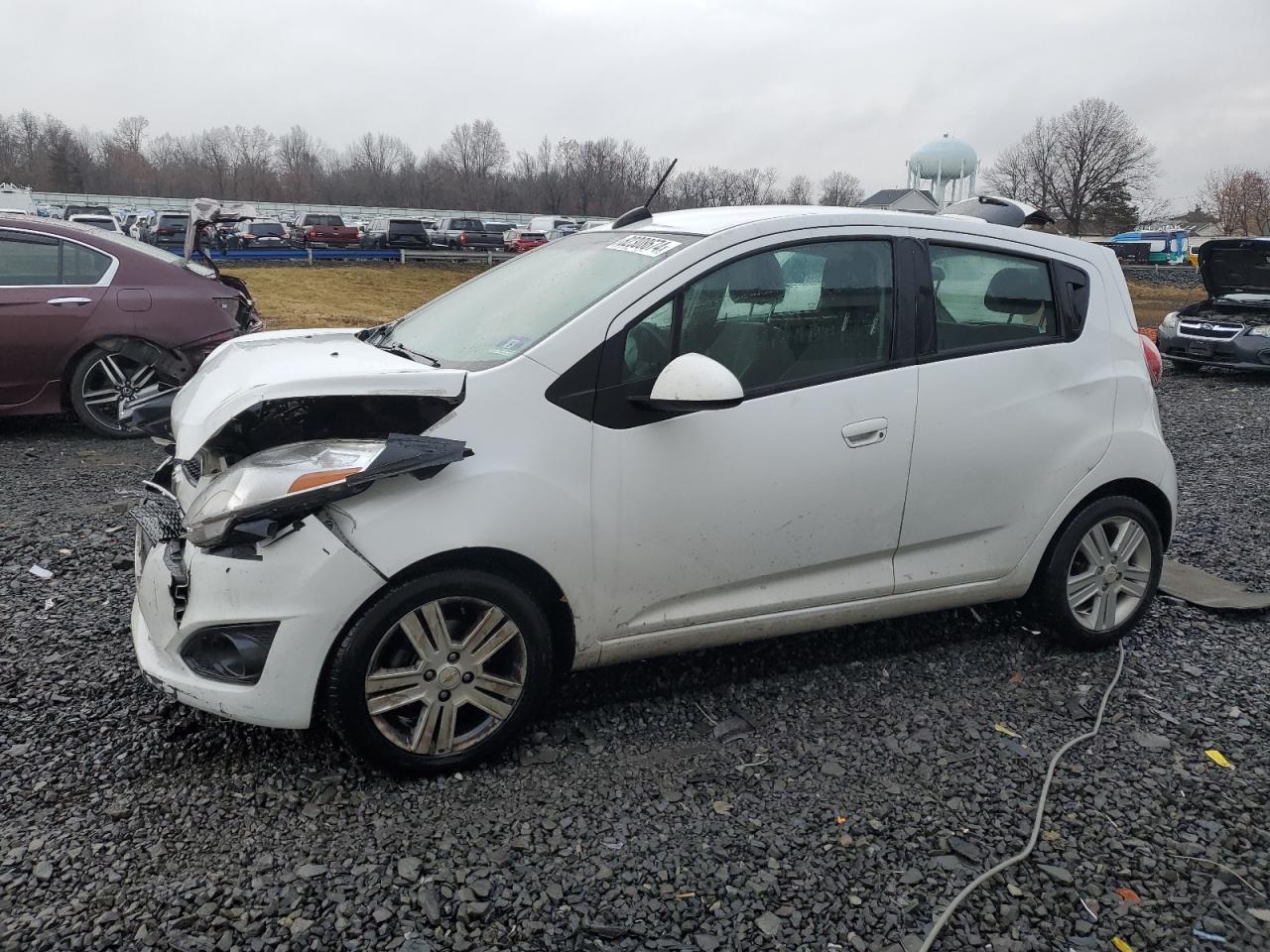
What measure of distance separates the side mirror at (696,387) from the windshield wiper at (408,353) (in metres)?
0.81

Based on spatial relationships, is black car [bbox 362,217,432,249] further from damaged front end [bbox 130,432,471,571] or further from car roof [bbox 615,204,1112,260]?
damaged front end [bbox 130,432,471,571]

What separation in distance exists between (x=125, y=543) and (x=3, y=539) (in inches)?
25.6

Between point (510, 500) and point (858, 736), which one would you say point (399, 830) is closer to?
point (510, 500)

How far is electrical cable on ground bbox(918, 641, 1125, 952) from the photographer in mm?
2447

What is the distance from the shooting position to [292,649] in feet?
8.92

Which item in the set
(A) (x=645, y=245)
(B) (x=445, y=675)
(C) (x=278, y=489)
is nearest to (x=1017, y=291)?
(A) (x=645, y=245)

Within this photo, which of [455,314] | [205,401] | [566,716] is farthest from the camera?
[455,314]

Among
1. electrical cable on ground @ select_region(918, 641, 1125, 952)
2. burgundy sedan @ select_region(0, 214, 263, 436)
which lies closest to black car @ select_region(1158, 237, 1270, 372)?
electrical cable on ground @ select_region(918, 641, 1125, 952)

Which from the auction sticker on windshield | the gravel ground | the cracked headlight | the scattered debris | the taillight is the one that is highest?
the auction sticker on windshield

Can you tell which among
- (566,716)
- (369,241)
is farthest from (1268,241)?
(369,241)

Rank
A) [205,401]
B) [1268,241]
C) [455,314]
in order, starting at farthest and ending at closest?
[1268,241] → [455,314] → [205,401]

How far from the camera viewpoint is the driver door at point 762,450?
3.08 meters

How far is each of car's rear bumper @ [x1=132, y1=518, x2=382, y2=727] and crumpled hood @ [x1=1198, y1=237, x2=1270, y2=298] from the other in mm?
13387

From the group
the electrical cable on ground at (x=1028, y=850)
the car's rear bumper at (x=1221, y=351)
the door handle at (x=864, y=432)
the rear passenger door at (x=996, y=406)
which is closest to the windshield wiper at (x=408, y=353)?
the door handle at (x=864, y=432)
